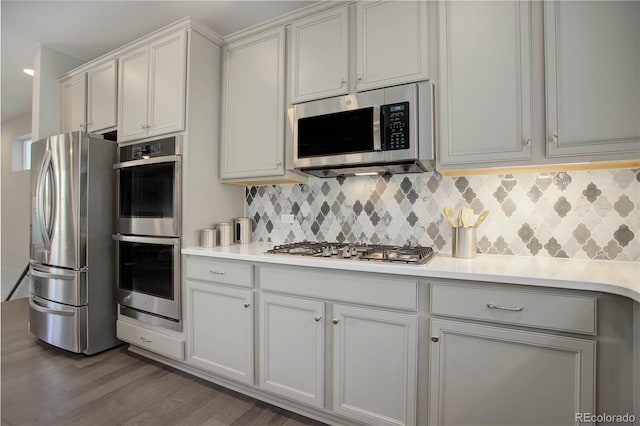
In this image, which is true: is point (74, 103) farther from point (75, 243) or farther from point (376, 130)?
point (376, 130)

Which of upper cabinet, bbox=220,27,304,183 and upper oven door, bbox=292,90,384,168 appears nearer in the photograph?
upper oven door, bbox=292,90,384,168

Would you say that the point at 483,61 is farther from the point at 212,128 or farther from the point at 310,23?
the point at 212,128

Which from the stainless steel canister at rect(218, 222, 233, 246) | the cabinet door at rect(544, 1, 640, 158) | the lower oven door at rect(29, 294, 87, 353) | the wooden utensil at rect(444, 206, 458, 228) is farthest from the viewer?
the lower oven door at rect(29, 294, 87, 353)

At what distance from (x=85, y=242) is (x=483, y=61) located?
3.03 metres

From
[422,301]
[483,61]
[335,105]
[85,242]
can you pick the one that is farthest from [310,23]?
[85,242]

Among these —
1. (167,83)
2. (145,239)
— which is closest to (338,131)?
(167,83)

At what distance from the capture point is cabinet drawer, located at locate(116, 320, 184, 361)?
2250 mm

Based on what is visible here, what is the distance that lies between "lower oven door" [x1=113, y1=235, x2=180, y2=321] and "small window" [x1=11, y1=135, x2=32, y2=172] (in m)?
4.41

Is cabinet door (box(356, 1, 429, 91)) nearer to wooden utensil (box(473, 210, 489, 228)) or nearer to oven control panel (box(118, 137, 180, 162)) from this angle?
wooden utensil (box(473, 210, 489, 228))

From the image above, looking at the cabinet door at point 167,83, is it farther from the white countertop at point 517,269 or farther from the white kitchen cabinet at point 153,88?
the white countertop at point 517,269

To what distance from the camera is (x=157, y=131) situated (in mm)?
2414

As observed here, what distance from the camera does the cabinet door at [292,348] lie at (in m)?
1.71

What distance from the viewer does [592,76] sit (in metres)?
1.44

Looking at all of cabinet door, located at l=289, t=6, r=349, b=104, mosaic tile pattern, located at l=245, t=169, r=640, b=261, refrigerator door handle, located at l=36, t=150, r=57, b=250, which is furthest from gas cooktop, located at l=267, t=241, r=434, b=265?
refrigerator door handle, located at l=36, t=150, r=57, b=250
